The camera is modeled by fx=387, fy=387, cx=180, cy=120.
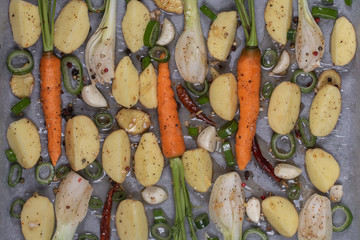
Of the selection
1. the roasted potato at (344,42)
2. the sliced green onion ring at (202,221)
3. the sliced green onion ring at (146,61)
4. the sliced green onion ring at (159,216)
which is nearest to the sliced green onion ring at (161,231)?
the sliced green onion ring at (159,216)

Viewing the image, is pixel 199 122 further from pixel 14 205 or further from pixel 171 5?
pixel 14 205

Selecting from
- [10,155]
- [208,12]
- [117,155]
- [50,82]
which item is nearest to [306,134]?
[208,12]

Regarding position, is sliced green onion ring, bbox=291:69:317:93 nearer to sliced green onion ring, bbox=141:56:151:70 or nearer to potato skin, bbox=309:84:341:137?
Result: potato skin, bbox=309:84:341:137

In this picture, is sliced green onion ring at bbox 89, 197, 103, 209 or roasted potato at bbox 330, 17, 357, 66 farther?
sliced green onion ring at bbox 89, 197, 103, 209

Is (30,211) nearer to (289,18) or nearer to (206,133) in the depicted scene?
(206,133)

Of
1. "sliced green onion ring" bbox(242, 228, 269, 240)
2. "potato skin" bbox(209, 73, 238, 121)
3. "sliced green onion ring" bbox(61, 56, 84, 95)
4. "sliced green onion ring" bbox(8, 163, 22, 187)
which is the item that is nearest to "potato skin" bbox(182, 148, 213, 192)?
"potato skin" bbox(209, 73, 238, 121)

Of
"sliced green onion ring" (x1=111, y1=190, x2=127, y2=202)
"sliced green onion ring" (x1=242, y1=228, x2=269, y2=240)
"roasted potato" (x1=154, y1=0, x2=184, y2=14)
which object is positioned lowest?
"sliced green onion ring" (x1=242, y1=228, x2=269, y2=240)

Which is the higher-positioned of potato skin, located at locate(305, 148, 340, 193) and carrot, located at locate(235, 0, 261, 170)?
carrot, located at locate(235, 0, 261, 170)

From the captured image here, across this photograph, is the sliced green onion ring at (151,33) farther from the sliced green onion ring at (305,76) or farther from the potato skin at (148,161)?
the sliced green onion ring at (305,76)
